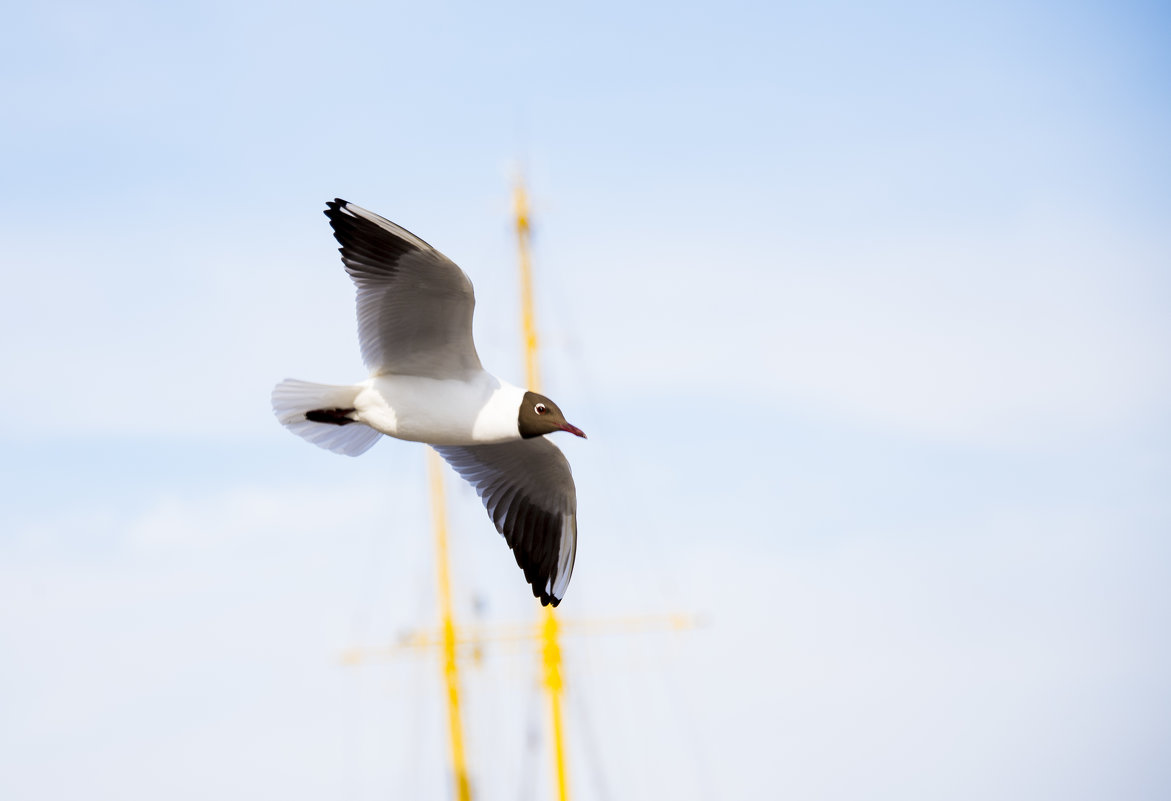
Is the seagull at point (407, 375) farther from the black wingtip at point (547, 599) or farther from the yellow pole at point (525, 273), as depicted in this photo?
the yellow pole at point (525, 273)

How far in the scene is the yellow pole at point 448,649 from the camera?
16891 mm

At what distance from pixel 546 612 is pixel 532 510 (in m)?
7.04

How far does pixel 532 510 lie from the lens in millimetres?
6223

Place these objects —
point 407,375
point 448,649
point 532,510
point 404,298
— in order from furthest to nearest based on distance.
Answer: point 448,649
point 532,510
point 407,375
point 404,298

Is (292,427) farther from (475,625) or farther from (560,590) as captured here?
(475,625)

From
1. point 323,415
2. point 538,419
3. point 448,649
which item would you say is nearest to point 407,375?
point 323,415

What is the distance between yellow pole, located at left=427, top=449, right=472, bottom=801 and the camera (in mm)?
16891

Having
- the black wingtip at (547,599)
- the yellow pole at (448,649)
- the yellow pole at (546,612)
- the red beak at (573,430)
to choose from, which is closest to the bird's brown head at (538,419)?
the red beak at (573,430)

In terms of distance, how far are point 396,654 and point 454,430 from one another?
35.3 feet

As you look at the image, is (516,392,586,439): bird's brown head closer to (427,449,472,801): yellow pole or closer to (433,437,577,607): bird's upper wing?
(433,437,577,607): bird's upper wing

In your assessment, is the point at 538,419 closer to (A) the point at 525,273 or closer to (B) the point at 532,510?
(B) the point at 532,510

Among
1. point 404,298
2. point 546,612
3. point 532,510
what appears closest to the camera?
point 404,298

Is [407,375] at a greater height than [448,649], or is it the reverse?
[407,375]

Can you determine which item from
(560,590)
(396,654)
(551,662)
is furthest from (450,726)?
(560,590)
